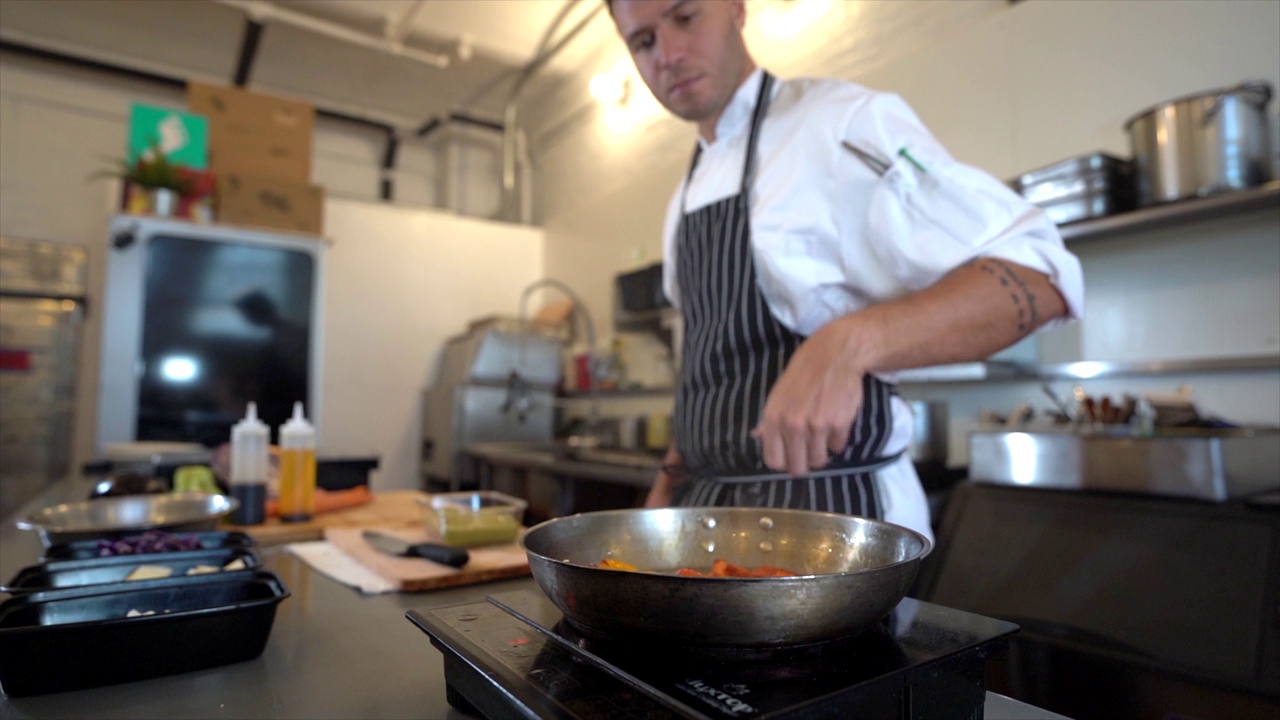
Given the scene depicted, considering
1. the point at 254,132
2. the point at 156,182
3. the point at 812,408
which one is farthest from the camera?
the point at 254,132

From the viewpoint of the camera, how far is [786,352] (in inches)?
40.4

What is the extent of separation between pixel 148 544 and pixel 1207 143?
6.10 ft

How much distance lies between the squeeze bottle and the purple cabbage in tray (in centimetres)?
46

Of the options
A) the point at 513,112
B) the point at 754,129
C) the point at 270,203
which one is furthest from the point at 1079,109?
the point at 270,203

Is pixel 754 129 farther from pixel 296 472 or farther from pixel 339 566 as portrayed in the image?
pixel 296 472

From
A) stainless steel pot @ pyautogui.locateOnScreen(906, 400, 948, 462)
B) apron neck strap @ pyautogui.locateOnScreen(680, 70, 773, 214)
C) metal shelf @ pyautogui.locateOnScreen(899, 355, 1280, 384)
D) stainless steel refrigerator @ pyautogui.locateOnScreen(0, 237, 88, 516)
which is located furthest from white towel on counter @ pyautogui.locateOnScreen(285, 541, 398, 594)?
stainless steel pot @ pyautogui.locateOnScreen(906, 400, 948, 462)

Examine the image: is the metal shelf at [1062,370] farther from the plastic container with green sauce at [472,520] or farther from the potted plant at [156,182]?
the potted plant at [156,182]

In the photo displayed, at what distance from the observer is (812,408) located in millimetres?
681

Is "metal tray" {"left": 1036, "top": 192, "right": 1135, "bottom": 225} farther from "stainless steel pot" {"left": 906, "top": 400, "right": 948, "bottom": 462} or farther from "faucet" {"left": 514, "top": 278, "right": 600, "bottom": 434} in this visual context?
"faucet" {"left": 514, "top": 278, "right": 600, "bottom": 434}

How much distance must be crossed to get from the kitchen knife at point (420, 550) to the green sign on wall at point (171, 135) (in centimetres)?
288

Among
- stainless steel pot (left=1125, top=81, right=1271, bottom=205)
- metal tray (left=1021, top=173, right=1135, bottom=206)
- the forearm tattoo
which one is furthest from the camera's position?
metal tray (left=1021, top=173, right=1135, bottom=206)

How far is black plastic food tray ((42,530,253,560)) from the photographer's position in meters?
0.83

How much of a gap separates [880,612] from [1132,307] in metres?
1.61

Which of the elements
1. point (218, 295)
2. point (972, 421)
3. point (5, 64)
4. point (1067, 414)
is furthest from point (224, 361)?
point (1067, 414)
